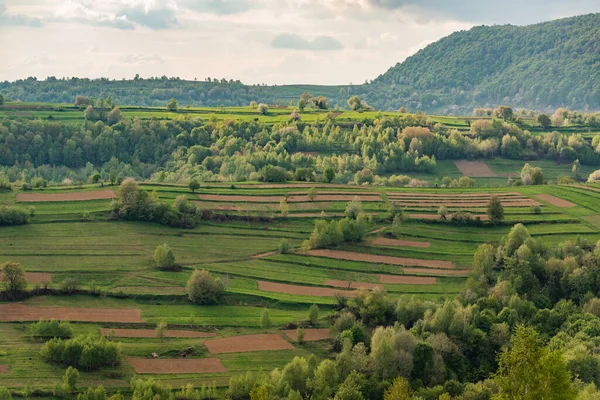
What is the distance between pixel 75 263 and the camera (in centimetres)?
10262

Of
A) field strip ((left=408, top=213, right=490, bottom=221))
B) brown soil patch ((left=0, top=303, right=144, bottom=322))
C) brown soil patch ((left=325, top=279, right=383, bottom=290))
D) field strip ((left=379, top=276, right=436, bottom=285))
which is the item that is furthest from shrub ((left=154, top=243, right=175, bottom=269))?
field strip ((left=408, top=213, right=490, bottom=221))

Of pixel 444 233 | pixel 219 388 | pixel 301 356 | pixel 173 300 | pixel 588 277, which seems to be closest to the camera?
pixel 219 388

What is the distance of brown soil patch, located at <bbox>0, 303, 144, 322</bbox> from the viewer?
88188 mm

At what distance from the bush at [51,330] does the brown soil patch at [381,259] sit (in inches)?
1598

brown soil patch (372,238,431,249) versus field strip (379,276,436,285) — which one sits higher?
brown soil patch (372,238,431,249)

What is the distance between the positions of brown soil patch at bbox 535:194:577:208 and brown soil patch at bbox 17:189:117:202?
237 ft

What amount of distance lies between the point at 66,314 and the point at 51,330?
20.7ft

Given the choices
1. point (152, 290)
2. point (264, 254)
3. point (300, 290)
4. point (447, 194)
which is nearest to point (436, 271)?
point (300, 290)

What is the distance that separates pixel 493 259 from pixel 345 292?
21.7m

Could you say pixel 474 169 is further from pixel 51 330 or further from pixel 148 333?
pixel 51 330

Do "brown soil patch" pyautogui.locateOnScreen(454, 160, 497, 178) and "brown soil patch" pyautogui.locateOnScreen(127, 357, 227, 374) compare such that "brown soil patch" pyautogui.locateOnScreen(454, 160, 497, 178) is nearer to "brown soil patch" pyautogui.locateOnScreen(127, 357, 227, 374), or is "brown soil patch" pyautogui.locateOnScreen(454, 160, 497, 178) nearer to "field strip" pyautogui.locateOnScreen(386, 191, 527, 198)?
"field strip" pyautogui.locateOnScreen(386, 191, 527, 198)

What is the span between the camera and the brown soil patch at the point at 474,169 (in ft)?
616

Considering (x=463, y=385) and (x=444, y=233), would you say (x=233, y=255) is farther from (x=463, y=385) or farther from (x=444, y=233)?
(x=463, y=385)

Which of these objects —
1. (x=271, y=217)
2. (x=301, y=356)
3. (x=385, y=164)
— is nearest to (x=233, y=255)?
(x=271, y=217)
